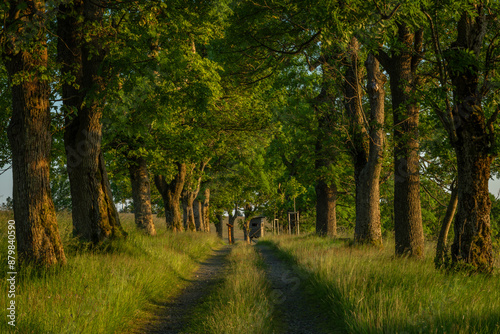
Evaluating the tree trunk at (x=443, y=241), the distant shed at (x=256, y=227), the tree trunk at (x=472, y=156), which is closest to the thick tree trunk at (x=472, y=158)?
the tree trunk at (x=472, y=156)

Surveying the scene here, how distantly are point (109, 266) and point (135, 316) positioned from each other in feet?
5.28

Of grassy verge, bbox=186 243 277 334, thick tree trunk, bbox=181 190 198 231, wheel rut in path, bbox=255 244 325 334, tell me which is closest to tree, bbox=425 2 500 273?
wheel rut in path, bbox=255 244 325 334

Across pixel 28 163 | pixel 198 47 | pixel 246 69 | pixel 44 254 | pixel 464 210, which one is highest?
pixel 198 47

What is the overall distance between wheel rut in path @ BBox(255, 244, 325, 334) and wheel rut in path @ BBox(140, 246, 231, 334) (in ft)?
5.46

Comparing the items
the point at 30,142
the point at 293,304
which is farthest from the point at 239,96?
the point at 293,304

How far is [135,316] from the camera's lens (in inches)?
245

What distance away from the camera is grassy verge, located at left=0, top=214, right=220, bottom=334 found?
15.0 feet

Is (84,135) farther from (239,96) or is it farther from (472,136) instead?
(472,136)

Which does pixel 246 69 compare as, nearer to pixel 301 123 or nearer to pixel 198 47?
pixel 301 123

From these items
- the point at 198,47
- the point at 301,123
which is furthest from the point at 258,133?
the point at 198,47

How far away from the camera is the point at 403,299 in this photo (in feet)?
17.2

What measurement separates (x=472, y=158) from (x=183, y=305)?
660cm

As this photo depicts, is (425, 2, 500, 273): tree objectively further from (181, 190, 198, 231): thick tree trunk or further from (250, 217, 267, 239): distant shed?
(250, 217, 267, 239): distant shed

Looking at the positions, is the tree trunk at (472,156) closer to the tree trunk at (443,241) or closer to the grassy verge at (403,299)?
the tree trunk at (443,241)
